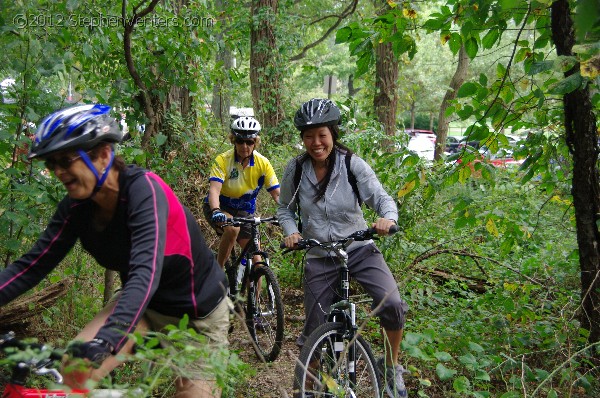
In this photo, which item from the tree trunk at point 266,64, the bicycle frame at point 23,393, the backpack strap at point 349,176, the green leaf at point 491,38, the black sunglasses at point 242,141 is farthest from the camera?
the tree trunk at point 266,64

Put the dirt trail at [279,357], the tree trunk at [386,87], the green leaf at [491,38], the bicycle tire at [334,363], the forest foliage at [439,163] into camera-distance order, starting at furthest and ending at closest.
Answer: the tree trunk at [386,87] → the dirt trail at [279,357] → the green leaf at [491,38] → the forest foliage at [439,163] → the bicycle tire at [334,363]

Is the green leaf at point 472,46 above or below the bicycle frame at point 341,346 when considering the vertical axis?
above

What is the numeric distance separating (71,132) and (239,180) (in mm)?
4269

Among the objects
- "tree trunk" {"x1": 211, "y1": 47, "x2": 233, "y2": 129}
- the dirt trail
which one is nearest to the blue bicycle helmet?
the dirt trail

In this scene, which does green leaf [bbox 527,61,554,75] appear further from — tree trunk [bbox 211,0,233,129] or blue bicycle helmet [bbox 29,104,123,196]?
tree trunk [bbox 211,0,233,129]

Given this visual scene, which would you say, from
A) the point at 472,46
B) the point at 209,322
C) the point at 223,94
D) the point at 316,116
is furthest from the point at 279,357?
the point at 223,94

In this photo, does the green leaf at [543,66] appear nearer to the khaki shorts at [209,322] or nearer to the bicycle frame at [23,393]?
the khaki shorts at [209,322]

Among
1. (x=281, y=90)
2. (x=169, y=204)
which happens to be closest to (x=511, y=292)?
(x=169, y=204)

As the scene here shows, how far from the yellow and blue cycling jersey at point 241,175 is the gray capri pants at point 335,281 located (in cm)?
243

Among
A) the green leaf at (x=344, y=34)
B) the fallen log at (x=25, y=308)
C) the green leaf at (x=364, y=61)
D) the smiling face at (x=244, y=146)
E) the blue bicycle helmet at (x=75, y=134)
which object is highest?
the green leaf at (x=344, y=34)

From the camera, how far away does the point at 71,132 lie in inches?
106

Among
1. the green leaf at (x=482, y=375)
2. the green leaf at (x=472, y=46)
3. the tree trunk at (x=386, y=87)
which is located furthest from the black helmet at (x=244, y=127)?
the tree trunk at (x=386, y=87)

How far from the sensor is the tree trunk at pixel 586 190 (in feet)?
16.6

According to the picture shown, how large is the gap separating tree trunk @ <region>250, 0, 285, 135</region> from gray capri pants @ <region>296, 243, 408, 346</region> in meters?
8.11
